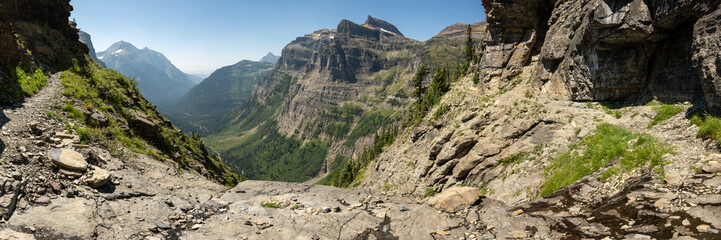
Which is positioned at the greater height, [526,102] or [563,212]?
[526,102]

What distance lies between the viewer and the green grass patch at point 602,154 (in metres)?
13.7

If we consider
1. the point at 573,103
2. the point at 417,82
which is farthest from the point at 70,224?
the point at 417,82

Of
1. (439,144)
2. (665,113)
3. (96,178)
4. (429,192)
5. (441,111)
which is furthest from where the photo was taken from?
(441,111)

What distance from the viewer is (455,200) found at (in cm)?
1448

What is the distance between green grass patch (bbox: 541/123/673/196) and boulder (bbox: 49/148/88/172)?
24386mm

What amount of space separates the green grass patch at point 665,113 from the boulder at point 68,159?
32.9 metres

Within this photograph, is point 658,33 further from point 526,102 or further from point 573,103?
point 526,102

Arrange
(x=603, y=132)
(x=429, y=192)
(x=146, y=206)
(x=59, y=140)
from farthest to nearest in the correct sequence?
(x=429, y=192)
(x=603, y=132)
(x=59, y=140)
(x=146, y=206)

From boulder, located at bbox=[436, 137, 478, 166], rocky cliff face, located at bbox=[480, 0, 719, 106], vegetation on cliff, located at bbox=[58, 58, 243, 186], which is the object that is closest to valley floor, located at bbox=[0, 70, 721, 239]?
vegetation on cliff, located at bbox=[58, 58, 243, 186]

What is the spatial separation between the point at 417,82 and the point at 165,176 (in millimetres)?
62999

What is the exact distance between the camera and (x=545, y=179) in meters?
17.7

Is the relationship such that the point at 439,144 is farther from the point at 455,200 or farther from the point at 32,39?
the point at 32,39

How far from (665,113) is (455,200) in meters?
16.5

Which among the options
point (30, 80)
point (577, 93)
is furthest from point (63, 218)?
point (577, 93)
